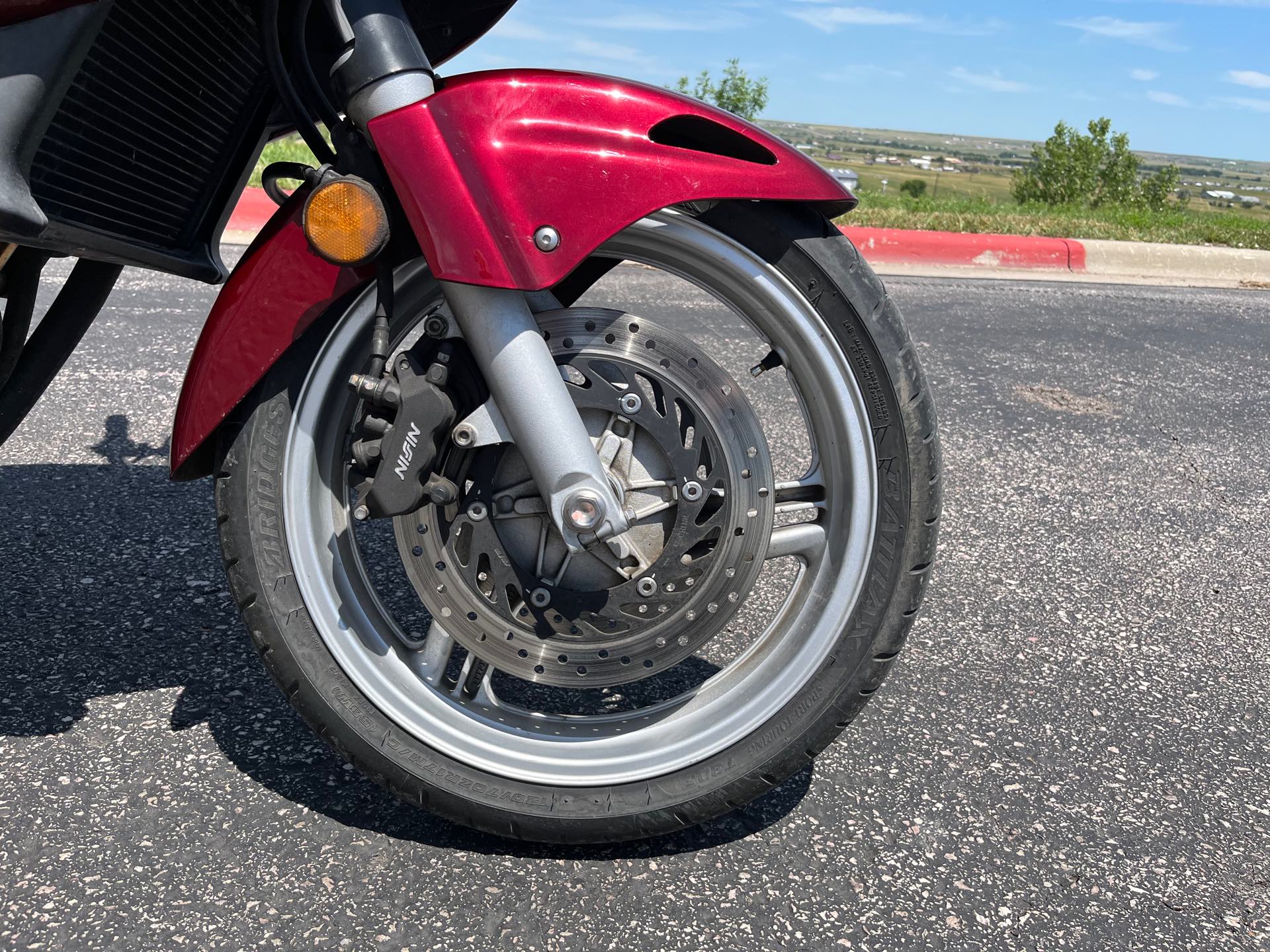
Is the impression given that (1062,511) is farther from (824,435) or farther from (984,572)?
(824,435)

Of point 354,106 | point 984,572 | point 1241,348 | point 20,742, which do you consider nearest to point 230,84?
point 354,106

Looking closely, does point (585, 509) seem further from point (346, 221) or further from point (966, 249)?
point (966, 249)

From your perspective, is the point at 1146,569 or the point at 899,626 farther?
the point at 1146,569

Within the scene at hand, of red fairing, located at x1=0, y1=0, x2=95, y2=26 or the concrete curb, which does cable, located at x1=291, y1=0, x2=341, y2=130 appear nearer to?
red fairing, located at x1=0, y1=0, x2=95, y2=26

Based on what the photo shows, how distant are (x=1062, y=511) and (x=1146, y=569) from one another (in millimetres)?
407

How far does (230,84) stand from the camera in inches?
73.9

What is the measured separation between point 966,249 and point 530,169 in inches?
282

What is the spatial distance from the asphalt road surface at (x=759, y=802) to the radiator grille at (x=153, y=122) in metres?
0.88

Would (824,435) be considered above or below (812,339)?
below

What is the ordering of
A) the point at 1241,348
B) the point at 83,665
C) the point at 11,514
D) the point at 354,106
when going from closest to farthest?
the point at 354,106 < the point at 83,665 < the point at 11,514 < the point at 1241,348

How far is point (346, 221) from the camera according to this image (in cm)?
150

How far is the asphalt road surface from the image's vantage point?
1604 mm

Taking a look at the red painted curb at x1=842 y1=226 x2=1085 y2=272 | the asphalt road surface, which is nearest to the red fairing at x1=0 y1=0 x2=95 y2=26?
the asphalt road surface

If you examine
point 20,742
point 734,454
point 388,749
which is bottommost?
point 20,742
